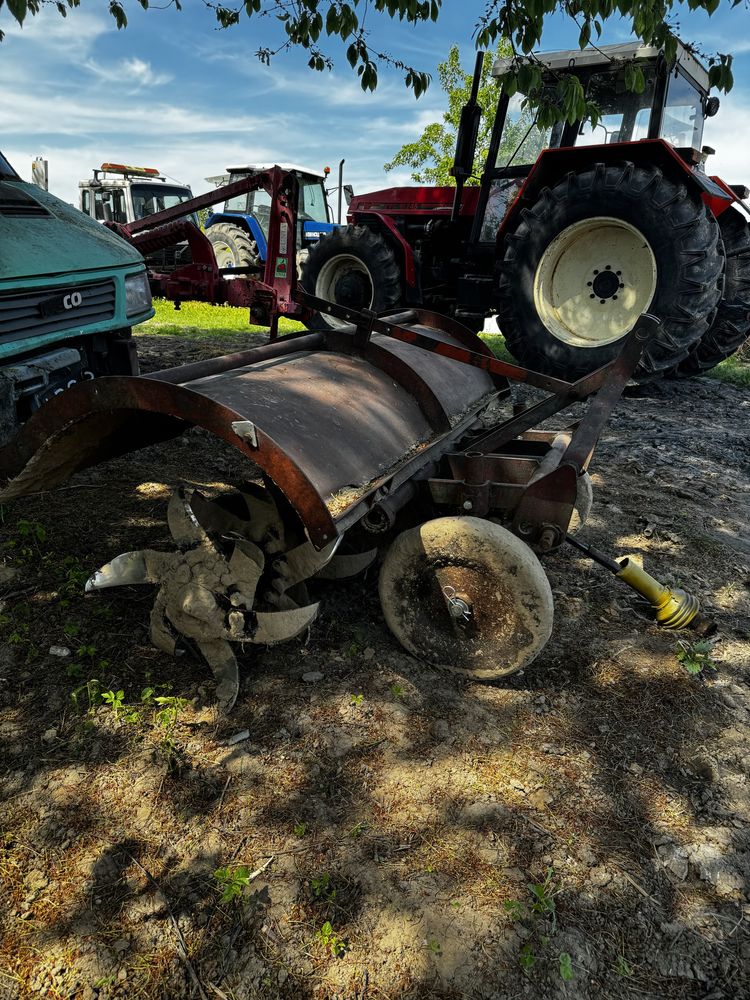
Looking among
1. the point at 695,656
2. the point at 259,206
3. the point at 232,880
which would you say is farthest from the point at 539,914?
the point at 259,206

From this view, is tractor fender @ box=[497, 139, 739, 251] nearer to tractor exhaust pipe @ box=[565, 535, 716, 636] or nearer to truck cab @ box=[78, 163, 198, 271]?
tractor exhaust pipe @ box=[565, 535, 716, 636]

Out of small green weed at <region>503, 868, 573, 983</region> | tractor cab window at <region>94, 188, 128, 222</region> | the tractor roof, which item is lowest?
small green weed at <region>503, 868, 573, 983</region>

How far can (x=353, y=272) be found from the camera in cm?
842

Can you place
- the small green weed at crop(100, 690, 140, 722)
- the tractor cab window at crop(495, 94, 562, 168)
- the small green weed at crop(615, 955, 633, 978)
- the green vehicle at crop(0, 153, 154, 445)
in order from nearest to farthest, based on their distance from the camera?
the small green weed at crop(615, 955, 633, 978) → the small green weed at crop(100, 690, 140, 722) → the green vehicle at crop(0, 153, 154, 445) → the tractor cab window at crop(495, 94, 562, 168)

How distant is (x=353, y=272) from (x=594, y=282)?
3.33 m

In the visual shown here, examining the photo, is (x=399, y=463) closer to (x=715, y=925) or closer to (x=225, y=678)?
(x=225, y=678)

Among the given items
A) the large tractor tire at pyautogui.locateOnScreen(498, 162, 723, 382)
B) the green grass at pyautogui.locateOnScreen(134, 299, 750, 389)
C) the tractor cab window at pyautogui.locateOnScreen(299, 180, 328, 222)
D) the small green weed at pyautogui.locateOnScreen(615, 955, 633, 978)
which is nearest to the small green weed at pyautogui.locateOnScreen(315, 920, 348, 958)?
the small green weed at pyautogui.locateOnScreen(615, 955, 633, 978)

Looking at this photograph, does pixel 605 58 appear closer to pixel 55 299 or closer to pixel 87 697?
pixel 55 299

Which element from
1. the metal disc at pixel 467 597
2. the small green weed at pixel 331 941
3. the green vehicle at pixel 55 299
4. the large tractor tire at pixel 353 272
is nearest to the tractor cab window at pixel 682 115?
the large tractor tire at pixel 353 272

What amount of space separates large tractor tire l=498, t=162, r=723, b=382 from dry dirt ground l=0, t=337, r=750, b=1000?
10.7 feet

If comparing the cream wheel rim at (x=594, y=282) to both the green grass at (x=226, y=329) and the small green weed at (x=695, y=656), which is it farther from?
the small green weed at (x=695, y=656)

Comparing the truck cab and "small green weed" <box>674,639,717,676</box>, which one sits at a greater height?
the truck cab

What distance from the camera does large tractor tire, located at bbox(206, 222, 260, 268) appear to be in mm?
13695

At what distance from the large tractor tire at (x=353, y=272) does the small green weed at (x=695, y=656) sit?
5864 mm
